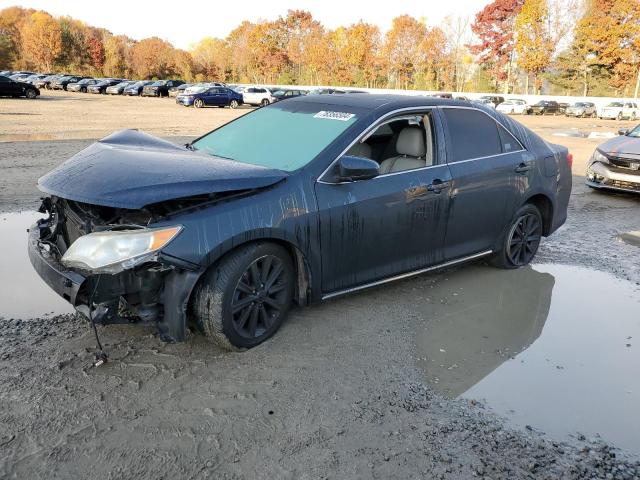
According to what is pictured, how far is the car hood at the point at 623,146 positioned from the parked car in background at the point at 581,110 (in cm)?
3607

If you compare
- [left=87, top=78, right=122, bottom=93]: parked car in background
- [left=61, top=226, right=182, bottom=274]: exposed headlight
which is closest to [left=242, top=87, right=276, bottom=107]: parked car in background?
[left=87, top=78, right=122, bottom=93]: parked car in background

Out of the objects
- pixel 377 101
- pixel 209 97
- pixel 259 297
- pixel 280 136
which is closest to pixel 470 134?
pixel 377 101

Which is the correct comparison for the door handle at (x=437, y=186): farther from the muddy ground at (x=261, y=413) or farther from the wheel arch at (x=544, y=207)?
the wheel arch at (x=544, y=207)

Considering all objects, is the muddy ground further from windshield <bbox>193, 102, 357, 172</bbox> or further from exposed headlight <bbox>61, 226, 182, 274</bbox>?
windshield <bbox>193, 102, 357, 172</bbox>

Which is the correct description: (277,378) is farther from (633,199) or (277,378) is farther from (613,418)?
(633,199)

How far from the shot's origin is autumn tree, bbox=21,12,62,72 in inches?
3017

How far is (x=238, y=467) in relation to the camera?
266 centimetres

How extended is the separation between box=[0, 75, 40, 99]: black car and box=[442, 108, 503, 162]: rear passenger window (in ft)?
114

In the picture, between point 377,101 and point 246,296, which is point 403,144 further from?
point 246,296

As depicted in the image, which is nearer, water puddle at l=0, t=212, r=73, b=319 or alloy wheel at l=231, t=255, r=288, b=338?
alloy wheel at l=231, t=255, r=288, b=338

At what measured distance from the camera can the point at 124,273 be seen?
316 centimetres

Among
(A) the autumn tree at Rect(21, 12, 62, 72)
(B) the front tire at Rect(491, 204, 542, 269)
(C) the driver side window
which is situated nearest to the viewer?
(C) the driver side window

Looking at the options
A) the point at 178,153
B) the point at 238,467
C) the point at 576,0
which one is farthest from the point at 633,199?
the point at 576,0

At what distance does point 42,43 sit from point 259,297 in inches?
3426
